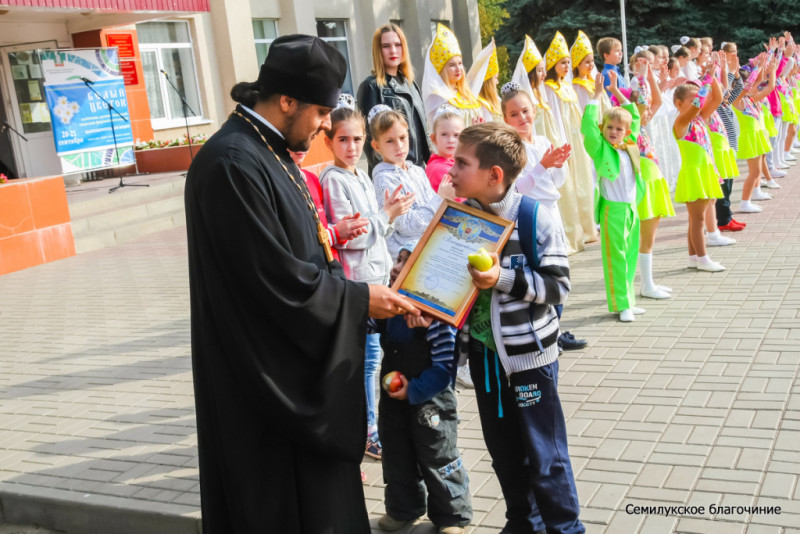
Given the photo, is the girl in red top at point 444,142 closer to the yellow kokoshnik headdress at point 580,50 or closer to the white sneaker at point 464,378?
the white sneaker at point 464,378

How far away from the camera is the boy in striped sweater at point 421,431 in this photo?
343 centimetres

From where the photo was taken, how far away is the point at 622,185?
6477mm

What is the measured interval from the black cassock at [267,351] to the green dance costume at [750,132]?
9256 millimetres

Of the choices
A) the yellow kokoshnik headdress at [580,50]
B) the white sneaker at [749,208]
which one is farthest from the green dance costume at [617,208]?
the white sneaker at [749,208]

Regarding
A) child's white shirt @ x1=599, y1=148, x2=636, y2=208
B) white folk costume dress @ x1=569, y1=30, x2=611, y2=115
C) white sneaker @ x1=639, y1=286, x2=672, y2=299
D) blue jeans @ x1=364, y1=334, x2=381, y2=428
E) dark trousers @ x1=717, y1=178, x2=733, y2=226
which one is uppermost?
white folk costume dress @ x1=569, y1=30, x2=611, y2=115

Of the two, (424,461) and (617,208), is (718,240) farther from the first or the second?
(424,461)

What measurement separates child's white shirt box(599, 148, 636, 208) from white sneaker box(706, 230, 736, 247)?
2749 millimetres

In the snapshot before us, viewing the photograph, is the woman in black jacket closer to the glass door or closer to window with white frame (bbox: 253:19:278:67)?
the glass door

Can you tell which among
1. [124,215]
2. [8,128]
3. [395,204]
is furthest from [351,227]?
[8,128]

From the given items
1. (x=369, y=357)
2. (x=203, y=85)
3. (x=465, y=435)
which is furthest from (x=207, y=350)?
(x=203, y=85)

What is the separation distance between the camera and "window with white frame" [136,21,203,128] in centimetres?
1920

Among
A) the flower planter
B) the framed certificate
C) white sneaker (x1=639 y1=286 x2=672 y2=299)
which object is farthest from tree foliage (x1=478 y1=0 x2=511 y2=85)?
the framed certificate

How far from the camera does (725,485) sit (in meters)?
3.75

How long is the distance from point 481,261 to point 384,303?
1.23 ft
